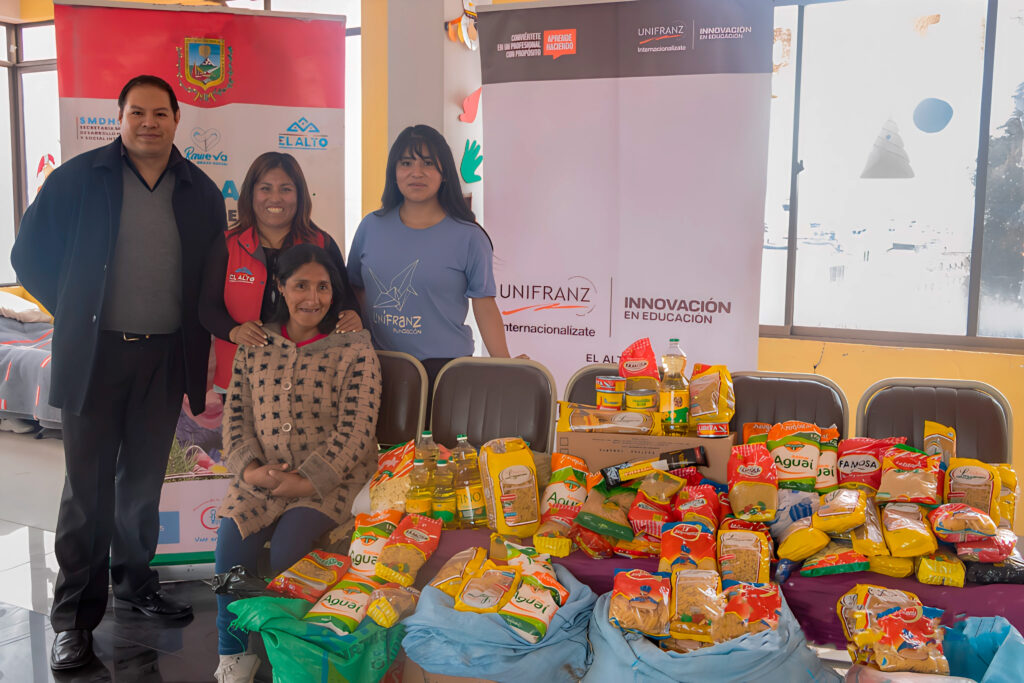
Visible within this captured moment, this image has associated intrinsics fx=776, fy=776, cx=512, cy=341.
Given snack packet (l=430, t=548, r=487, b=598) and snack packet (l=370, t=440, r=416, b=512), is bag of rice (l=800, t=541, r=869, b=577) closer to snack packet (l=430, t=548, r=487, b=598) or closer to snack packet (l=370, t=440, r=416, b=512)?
snack packet (l=430, t=548, r=487, b=598)

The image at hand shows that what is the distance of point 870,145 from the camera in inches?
165

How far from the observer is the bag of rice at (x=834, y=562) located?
5.73 ft

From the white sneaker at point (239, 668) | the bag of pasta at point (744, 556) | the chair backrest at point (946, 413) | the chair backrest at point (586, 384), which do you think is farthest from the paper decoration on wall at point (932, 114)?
the white sneaker at point (239, 668)

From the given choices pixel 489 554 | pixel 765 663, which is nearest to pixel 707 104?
pixel 489 554

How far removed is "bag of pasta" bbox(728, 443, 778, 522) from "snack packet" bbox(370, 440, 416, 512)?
2.94ft

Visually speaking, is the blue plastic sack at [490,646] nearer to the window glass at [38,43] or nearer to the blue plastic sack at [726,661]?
the blue plastic sack at [726,661]

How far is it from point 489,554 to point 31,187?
6.90m

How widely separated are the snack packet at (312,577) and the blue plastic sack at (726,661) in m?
0.71

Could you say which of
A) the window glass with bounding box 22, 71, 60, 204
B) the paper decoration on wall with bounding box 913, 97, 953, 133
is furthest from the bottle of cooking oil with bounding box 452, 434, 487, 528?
the window glass with bounding box 22, 71, 60, 204

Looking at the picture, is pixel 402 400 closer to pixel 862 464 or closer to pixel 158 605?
pixel 158 605

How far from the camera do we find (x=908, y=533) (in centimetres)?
174

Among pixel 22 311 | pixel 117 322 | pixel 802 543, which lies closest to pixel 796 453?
pixel 802 543

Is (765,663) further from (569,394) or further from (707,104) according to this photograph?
(707,104)

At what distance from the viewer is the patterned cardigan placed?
2420mm
